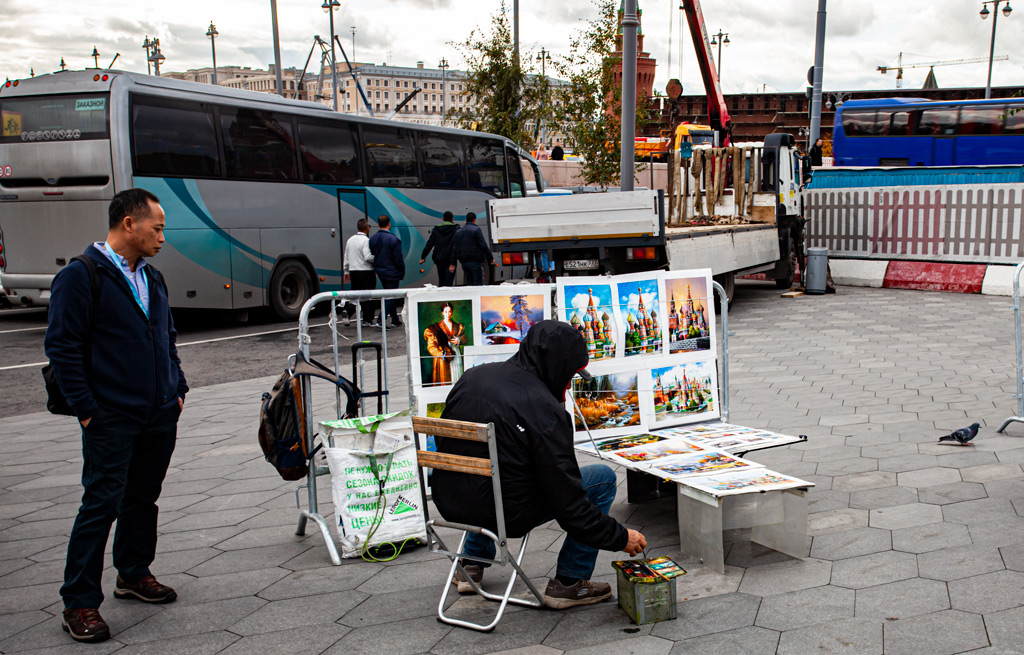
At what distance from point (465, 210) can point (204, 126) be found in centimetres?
674

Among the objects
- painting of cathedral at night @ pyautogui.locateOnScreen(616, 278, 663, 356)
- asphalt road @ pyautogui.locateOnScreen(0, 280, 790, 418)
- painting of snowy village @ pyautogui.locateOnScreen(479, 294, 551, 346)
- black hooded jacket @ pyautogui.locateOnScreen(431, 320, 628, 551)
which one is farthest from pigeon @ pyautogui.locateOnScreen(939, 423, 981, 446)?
asphalt road @ pyautogui.locateOnScreen(0, 280, 790, 418)

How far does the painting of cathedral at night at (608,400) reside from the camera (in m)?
5.06

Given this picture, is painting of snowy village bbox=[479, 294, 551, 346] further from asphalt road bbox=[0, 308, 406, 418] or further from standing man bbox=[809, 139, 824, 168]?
standing man bbox=[809, 139, 824, 168]

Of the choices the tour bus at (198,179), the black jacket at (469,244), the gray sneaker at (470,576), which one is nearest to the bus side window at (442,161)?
the tour bus at (198,179)

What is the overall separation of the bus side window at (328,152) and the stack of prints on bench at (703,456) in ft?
36.9

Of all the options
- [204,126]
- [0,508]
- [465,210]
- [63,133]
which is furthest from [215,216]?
[0,508]

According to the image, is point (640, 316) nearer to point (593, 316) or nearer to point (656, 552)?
point (593, 316)

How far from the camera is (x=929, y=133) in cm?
2902

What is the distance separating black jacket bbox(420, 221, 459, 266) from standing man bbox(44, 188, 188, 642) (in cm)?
1112

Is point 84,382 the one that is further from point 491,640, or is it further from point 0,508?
point 0,508

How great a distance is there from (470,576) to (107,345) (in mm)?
1847

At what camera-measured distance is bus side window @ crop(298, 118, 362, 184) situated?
15.0 meters

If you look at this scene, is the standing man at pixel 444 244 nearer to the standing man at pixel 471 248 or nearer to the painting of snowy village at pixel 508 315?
the standing man at pixel 471 248

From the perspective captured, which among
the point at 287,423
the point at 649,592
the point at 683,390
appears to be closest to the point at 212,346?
the point at 287,423
